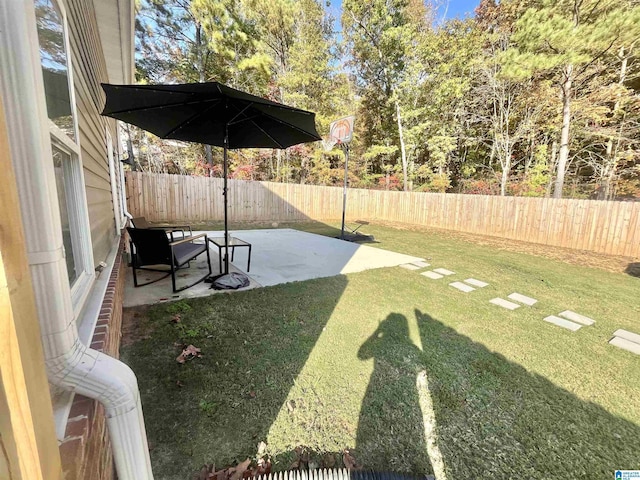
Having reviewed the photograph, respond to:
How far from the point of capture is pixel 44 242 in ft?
2.45

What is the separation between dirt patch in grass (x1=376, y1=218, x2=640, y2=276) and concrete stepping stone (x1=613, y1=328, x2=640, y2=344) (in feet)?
11.5

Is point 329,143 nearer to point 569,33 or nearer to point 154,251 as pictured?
point 569,33

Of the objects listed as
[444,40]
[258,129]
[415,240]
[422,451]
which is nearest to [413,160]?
[444,40]

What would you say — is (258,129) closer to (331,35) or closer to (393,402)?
(393,402)

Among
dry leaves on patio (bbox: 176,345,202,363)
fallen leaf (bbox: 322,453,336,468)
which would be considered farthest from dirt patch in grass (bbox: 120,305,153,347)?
fallen leaf (bbox: 322,453,336,468)

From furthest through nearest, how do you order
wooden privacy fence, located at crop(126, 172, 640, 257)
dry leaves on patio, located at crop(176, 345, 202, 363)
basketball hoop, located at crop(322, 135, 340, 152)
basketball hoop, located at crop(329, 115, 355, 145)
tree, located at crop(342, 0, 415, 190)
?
1. tree, located at crop(342, 0, 415, 190)
2. basketball hoop, located at crop(322, 135, 340, 152)
3. basketball hoop, located at crop(329, 115, 355, 145)
4. wooden privacy fence, located at crop(126, 172, 640, 257)
5. dry leaves on patio, located at crop(176, 345, 202, 363)

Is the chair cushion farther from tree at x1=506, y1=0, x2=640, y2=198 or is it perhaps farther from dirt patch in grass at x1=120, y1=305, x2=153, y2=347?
tree at x1=506, y1=0, x2=640, y2=198

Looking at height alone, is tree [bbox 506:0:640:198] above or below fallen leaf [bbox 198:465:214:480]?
above

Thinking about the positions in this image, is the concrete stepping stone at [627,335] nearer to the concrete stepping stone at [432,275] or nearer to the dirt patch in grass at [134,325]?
the concrete stepping stone at [432,275]

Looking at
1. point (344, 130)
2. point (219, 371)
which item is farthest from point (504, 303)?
point (344, 130)

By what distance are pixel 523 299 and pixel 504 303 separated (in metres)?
0.39

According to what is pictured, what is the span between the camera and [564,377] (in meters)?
2.16

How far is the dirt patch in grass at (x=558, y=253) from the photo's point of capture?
5867mm

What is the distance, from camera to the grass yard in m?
1.50
